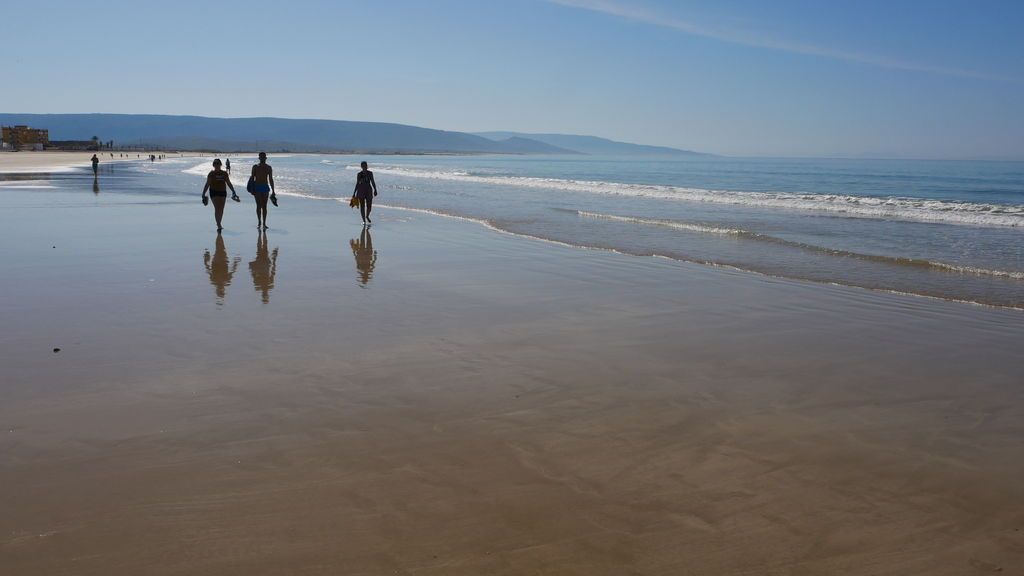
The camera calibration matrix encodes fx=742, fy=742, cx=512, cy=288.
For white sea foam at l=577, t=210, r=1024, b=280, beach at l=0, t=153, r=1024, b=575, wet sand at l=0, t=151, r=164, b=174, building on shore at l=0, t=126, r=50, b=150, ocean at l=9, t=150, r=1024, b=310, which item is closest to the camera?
beach at l=0, t=153, r=1024, b=575

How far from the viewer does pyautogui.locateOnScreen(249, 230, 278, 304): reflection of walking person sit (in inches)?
359

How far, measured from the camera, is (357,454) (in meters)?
4.26

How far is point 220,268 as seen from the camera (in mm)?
10555

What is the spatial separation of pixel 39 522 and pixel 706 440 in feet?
11.7

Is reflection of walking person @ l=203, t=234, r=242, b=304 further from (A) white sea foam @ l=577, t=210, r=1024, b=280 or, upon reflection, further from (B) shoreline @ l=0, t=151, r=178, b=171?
(B) shoreline @ l=0, t=151, r=178, b=171

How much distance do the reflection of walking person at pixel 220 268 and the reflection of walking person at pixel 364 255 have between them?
66.6 inches

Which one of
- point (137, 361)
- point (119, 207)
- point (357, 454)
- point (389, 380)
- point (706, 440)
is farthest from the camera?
point (119, 207)

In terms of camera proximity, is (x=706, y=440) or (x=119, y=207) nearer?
(x=706, y=440)

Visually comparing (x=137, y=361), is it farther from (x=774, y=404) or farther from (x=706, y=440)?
(x=774, y=404)

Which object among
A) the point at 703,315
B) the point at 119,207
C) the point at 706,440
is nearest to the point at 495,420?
the point at 706,440

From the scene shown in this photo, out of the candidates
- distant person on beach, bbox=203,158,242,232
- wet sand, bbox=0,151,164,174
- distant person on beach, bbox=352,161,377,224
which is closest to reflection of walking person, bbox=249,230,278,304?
distant person on beach, bbox=203,158,242,232

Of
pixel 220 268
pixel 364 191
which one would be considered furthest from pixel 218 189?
pixel 220 268

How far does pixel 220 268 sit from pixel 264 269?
626mm

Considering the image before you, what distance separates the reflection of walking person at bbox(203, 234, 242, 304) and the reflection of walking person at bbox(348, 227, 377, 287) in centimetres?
169
